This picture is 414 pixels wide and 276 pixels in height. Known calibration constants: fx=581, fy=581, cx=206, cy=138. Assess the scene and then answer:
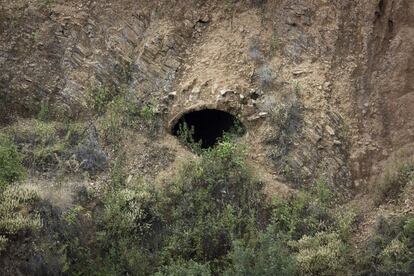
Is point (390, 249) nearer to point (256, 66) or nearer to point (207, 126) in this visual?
point (256, 66)

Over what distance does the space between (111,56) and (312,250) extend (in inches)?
208

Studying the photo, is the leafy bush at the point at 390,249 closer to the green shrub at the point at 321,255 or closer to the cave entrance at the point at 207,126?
the green shrub at the point at 321,255

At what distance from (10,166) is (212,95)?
3.75m

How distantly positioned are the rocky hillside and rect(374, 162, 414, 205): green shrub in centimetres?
2

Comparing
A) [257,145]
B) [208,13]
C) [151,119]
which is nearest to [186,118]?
A: [151,119]

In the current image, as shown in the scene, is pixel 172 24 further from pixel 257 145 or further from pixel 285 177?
pixel 285 177

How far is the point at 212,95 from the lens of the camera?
1068 centimetres

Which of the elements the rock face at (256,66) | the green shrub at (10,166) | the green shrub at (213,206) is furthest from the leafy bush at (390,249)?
the green shrub at (10,166)

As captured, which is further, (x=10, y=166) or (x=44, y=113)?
(x=44, y=113)

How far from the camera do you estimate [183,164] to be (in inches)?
390

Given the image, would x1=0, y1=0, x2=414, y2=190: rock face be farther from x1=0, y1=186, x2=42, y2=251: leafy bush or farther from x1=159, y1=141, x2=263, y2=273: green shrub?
x1=0, y1=186, x2=42, y2=251: leafy bush

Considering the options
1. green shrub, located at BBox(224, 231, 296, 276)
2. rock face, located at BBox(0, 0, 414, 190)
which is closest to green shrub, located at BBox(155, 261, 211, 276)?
green shrub, located at BBox(224, 231, 296, 276)

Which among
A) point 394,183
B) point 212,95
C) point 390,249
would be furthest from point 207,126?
point 390,249

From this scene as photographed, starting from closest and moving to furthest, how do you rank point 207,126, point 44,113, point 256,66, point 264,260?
point 264,260 → point 44,113 → point 256,66 → point 207,126
